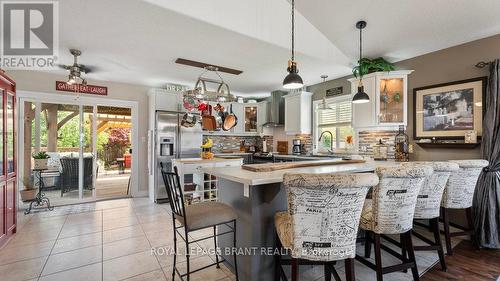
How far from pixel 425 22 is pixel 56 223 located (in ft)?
18.8

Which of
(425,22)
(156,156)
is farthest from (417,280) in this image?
(156,156)

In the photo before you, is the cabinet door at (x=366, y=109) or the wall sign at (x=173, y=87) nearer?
the cabinet door at (x=366, y=109)

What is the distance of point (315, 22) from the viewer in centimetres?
319

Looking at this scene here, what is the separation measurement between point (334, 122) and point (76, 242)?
4715 mm

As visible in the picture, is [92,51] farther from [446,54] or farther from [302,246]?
[446,54]

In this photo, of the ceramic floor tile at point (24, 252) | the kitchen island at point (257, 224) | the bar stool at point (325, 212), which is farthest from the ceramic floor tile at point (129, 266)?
the bar stool at point (325, 212)

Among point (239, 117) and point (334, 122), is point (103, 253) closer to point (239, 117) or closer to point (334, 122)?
point (239, 117)

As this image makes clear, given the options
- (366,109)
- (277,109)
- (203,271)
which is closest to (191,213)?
(203,271)

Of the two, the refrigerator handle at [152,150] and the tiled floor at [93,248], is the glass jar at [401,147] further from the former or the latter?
the refrigerator handle at [152,150]

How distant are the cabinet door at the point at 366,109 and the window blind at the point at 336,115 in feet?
1.96

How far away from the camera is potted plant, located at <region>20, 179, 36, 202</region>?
4.27m

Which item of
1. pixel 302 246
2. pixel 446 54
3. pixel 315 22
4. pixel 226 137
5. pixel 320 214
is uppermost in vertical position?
pixel 315 22

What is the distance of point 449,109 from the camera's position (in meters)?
3.31

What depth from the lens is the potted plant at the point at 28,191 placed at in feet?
14.0
